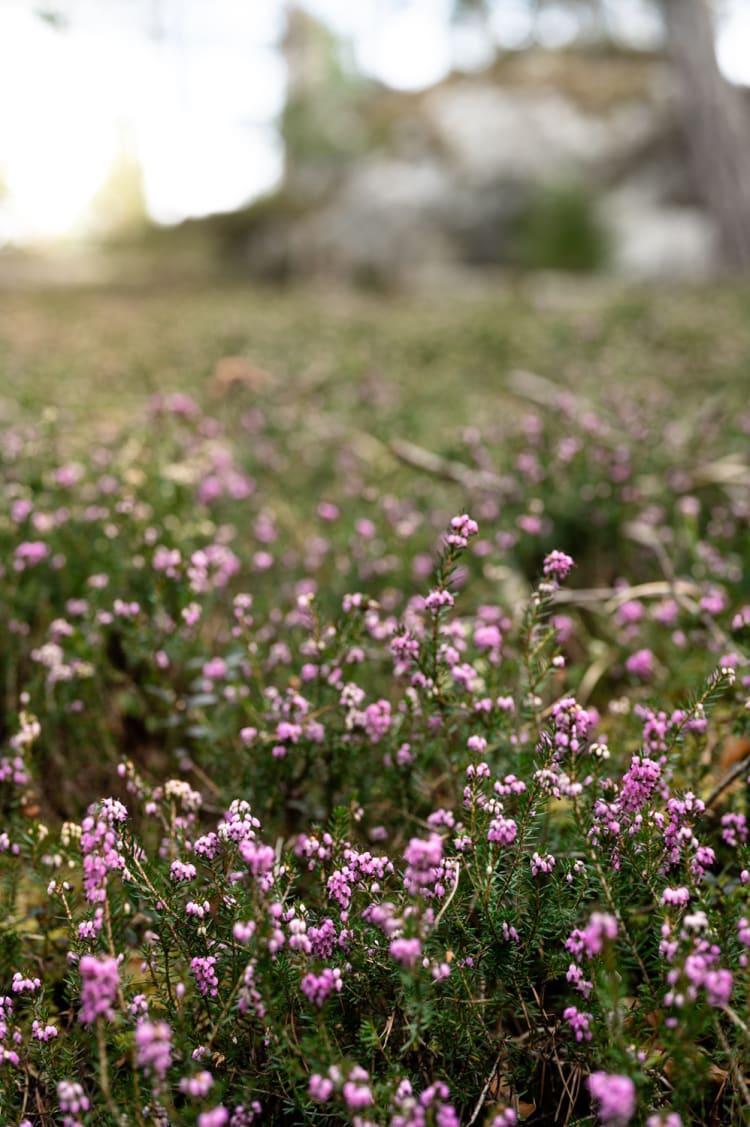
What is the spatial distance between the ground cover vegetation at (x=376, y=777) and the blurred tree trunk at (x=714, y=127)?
39.7ft

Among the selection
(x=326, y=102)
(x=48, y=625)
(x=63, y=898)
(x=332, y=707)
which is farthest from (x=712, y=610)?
(x=326, y=102)

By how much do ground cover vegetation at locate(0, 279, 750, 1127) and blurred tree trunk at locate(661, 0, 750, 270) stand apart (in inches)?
477

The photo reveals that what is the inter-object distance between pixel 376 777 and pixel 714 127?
16672 millimetres

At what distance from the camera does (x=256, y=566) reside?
11.3 ft

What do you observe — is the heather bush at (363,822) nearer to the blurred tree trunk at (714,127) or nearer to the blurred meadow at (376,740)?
the blurred meadow at (376,740)

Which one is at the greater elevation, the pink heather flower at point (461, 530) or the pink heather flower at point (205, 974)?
the pink heather flower at point (461, 530)

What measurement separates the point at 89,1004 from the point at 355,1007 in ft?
1.89

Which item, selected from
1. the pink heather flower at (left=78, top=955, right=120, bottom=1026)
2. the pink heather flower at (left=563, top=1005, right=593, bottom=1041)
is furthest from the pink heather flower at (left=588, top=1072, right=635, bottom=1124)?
the pink heather flower at (left=78, top=955, right=120, bottom=1026)

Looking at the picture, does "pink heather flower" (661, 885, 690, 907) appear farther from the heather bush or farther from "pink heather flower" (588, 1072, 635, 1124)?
"pink heather flower" (588, 1072, 635, 1124)

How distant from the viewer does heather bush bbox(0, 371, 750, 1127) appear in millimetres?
1397

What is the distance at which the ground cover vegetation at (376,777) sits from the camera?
143 cm

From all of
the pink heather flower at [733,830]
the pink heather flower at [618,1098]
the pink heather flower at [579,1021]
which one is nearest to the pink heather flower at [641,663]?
the pink heather flower at [733,830]

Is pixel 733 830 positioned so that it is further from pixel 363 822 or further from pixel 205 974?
pixel 205 974

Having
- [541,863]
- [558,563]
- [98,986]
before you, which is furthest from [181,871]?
[558,563]
